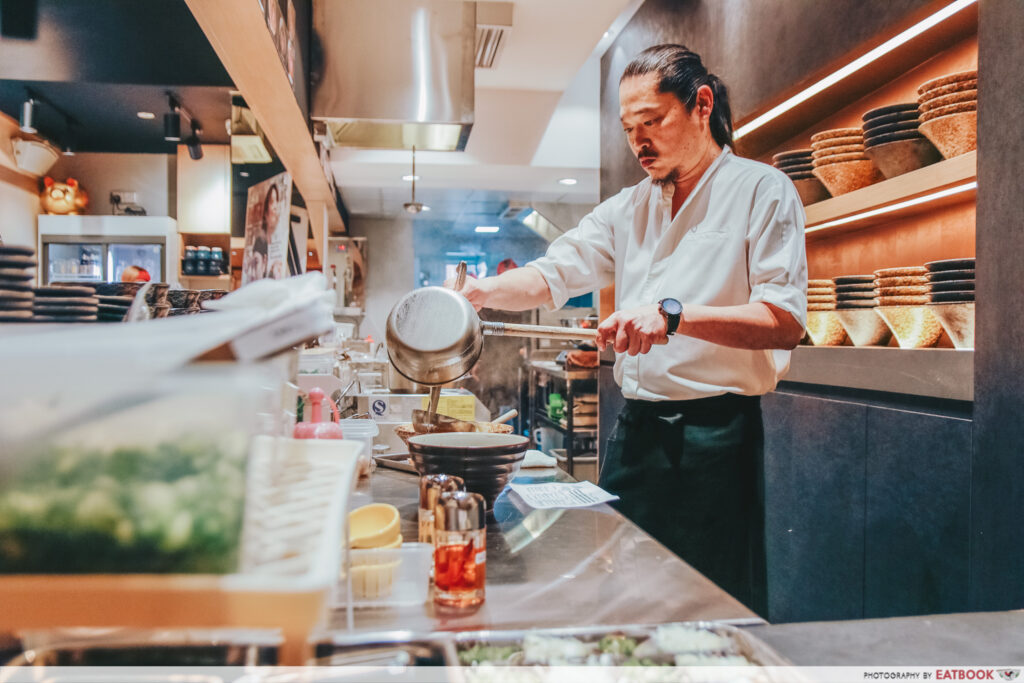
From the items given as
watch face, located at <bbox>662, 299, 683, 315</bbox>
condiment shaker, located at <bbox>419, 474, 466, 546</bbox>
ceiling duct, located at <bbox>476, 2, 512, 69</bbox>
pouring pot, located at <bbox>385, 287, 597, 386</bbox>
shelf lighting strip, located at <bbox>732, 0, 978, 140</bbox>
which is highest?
ceiling duct, located at <bbox>476, 2, 512, 69</bbox>

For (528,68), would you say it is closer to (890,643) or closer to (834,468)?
(834,468)

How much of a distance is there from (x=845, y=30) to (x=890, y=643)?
2.01 metres

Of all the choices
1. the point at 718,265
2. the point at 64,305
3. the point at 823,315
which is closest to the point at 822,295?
the point at 823,315

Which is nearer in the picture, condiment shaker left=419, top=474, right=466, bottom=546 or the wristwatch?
condiment shaker left=419, top=474, right=466, bottom=546

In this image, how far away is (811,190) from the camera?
2537 millimetres

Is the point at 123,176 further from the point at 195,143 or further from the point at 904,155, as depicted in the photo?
the point at 904,155

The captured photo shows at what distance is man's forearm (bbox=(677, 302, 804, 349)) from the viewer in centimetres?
147

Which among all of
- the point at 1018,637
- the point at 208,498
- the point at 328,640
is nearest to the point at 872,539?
the point at 1018,637

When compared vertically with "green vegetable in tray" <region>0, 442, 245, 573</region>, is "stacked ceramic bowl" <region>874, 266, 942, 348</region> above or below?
above

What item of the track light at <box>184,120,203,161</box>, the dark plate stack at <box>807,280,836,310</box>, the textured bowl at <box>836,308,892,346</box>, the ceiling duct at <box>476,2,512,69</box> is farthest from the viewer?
the track light at <box>184,120,203,161</box>

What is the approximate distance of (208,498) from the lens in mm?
412

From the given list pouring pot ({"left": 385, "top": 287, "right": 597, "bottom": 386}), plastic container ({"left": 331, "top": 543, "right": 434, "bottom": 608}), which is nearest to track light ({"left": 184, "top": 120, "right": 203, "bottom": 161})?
pouring pot ({"left": 385, "top": 287, "right": 597, "bottom": 386})

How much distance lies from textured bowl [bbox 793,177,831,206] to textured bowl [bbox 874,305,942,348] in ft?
2.03

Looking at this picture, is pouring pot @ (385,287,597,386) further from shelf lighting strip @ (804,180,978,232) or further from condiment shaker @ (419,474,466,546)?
shelf lighting strip @ (804,180,978,232)
